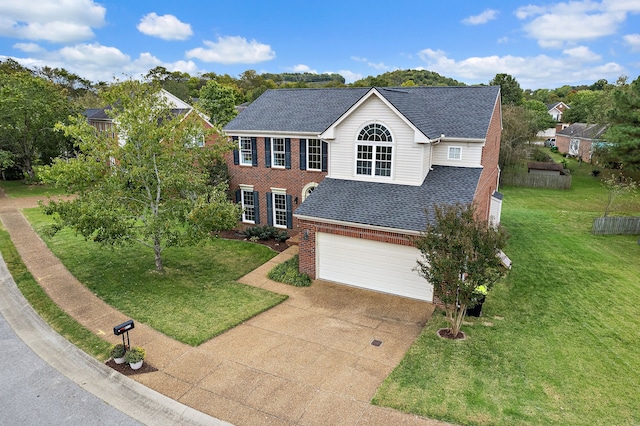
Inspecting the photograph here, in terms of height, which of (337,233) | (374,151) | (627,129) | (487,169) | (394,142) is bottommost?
(337,233)

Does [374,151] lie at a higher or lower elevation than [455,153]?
higher

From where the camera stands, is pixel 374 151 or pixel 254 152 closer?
pixel 374 151

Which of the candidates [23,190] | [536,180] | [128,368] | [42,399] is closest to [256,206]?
[128,368]

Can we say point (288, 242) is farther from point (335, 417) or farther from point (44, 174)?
point (335, 417)

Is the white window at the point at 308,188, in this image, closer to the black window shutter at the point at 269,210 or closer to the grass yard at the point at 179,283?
the black window shutter at the point at 269,210

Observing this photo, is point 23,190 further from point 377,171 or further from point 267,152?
point 377,171

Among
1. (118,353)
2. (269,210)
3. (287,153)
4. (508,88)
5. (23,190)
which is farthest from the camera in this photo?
(508,88)

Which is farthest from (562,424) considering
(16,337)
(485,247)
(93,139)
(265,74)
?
(265,74)
